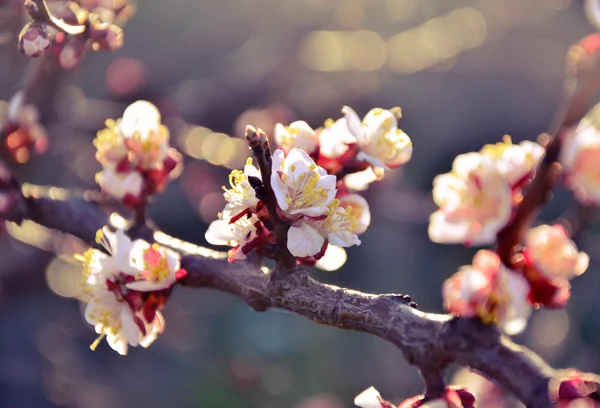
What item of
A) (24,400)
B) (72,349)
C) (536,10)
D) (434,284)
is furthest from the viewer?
(536,10)

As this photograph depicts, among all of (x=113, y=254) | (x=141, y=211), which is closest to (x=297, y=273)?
(x=113, y=254)

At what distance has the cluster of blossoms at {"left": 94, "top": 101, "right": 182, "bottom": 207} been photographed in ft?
4.30

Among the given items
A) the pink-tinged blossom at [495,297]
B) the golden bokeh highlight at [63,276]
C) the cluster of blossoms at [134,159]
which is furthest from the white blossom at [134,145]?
the golden bokeh highlight at [63,276]

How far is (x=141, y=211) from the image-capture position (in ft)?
4.35

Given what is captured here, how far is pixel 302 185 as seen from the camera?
0.99 meters

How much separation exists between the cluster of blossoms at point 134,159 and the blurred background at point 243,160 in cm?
87

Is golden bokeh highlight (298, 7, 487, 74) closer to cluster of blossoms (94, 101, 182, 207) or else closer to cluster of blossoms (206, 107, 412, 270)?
cluster of blossoms (94, 101, 182, 207)

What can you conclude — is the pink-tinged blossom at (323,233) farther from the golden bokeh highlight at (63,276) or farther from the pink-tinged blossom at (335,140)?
the golden bokeh highlight at (63,276)

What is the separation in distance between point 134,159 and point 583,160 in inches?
35.2

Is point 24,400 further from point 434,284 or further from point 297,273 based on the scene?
point 297,273

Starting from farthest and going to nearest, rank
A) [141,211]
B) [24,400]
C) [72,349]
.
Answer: [72,349] → [24,400] → [141,211]

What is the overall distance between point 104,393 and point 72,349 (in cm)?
50

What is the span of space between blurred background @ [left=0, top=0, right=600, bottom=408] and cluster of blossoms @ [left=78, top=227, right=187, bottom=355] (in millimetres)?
1134

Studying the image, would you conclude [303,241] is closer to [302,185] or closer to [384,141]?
[302,185]
